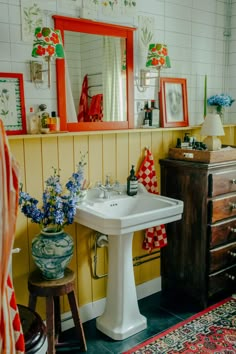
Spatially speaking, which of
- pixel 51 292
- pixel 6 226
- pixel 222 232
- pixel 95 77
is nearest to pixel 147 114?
pixel 95 77

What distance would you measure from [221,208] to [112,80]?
1173mm

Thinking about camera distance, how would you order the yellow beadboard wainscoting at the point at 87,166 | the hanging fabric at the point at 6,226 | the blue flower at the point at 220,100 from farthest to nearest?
the blue flower at the point at 220,100
the yellow beadboard wainscoting at the point at 87,166
the hanging fabric at the point at 6,226

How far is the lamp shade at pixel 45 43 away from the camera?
2250 millimetres

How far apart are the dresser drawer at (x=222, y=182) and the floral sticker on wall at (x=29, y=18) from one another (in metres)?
1.46

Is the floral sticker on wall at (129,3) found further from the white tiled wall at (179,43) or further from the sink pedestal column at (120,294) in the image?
the sink pedestal column at (120,294)

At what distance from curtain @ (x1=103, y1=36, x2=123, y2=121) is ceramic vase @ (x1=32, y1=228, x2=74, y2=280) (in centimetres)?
91

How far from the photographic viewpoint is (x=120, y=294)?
251 centimetres

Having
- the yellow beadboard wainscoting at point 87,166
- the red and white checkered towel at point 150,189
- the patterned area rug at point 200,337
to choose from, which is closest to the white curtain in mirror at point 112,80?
the yellow beadboard wainscoting at point 87,166

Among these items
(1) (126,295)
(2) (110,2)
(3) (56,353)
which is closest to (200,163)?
(1) (126,295)

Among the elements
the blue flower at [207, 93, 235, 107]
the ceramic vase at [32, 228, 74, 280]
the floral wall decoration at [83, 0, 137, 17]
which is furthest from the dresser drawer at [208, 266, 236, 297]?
the floral wall decoration at [83, 0, 137, 17]

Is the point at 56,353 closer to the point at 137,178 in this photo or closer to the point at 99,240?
the point at 99,240

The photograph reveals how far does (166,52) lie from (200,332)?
192 centimetres

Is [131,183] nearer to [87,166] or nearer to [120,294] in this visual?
[87,166]

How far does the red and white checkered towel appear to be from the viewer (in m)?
2.90
